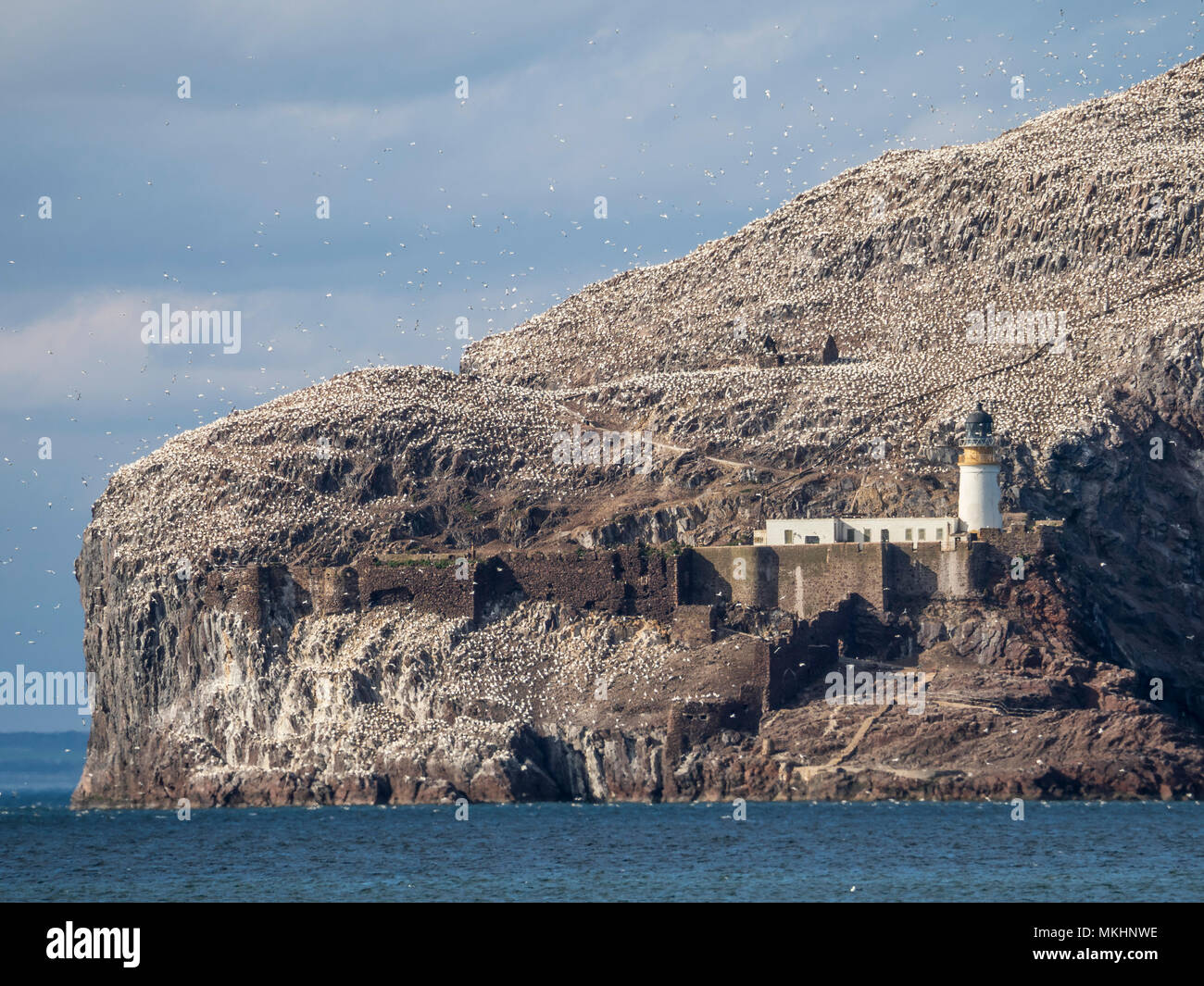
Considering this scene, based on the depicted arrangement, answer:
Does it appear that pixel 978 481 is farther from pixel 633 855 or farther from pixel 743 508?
pixel 633 855

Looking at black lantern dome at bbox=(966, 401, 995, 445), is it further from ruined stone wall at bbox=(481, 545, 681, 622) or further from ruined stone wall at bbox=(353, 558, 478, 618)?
ruined stone wall at bbox=(353, 558, 478, 618)

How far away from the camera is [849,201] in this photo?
144m

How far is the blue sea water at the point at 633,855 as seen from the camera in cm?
6519

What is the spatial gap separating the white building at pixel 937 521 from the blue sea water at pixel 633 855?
16320mm

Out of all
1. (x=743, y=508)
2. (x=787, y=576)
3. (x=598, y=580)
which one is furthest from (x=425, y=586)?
(x=787, y=576)

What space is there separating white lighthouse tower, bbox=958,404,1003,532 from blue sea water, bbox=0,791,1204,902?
1709 cm

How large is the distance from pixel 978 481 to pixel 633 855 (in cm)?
3546

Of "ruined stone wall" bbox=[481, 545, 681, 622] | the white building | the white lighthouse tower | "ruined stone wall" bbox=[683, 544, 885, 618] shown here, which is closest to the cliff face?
"ruined stone wall" bbox=[481, 545, 681, 622]

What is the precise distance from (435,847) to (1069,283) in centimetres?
6568

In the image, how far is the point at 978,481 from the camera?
336ft

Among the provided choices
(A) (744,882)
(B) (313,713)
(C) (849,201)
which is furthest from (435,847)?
(C) (849,201)

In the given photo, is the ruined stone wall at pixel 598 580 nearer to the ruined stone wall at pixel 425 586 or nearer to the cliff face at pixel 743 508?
the cliff face at pixel 743 508

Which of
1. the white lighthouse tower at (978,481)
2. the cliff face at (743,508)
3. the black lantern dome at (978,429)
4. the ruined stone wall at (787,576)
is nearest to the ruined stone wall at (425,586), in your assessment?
the cliff face at (743,508)
